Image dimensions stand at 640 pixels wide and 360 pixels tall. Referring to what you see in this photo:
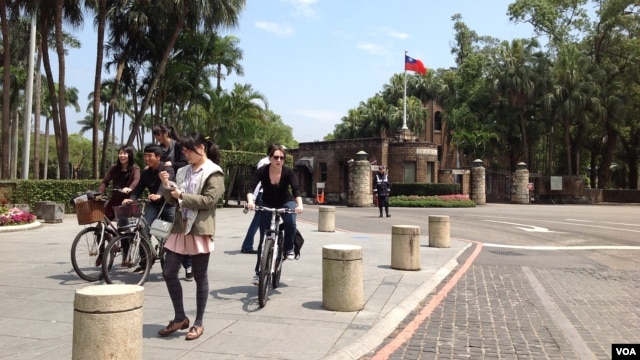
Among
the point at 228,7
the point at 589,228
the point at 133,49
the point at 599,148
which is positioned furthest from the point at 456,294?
the point at 599,148

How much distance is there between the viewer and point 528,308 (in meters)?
6.54

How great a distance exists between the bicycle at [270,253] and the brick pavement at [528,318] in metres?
1.61

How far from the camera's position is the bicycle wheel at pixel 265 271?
19.0 ft

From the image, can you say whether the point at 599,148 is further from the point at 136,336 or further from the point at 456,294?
the point at 136,336

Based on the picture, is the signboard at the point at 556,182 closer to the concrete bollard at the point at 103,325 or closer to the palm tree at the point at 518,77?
the palm tree at the point at 518,77

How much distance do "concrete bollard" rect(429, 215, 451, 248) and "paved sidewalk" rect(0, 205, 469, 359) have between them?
1810mm

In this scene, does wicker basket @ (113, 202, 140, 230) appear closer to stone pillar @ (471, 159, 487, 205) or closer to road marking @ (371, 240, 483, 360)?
road marking @ (371, 240, 483, 360)

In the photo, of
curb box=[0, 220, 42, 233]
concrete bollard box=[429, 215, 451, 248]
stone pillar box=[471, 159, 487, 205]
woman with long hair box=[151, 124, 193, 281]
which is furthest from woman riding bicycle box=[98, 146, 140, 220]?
stone pillar box=[471, 159, 487, 205]

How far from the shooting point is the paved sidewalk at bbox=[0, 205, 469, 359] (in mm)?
4508

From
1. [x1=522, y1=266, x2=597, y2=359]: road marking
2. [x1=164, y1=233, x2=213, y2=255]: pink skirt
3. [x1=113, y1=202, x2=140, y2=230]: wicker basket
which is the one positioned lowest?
[x1=522, y1=266, x2=597, y2=359]: road marking

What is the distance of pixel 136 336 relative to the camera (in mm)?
3449

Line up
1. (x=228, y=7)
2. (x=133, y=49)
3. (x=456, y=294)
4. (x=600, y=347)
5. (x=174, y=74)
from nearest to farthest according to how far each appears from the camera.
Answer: (x=600, y=347)
(x=456, y=294)
(x=228, y=7)
(x=133, y=49)
(x=174, y=74)

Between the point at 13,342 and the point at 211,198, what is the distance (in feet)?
7.32

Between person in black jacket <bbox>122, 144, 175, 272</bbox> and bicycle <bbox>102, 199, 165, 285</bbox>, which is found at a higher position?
person in black jacket <bbox>122, 144, 175, 272</bbox>
